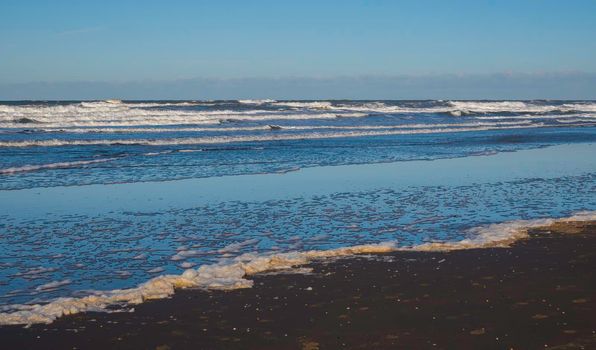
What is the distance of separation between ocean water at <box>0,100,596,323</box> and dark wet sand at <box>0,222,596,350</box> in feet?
3.26

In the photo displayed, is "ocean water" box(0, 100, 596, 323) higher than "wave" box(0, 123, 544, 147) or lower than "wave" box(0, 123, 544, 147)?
lower

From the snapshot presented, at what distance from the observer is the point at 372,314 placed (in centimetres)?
654

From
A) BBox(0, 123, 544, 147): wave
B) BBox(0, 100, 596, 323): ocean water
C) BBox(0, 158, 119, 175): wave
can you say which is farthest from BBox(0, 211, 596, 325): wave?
BBox(0, 123, 544, 147): wave

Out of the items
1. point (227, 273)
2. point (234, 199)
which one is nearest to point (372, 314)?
point (227, 273)

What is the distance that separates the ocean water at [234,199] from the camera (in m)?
9.23

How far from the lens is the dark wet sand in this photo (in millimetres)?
5848

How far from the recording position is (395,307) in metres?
6.77

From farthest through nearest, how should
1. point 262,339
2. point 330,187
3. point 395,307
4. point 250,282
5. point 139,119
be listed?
point 139,119 < point 330,187 < point 250,282 < point 395,307 < point 262,339

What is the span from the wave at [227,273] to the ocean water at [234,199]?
19 centimetres

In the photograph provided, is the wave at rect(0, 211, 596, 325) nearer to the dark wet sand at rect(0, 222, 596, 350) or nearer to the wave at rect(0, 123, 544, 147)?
the dark wet sand at rect(0, 222, 596, 350)

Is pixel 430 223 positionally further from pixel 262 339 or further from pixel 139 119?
pixel 139 119

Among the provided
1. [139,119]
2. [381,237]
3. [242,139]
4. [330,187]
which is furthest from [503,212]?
[139,119]

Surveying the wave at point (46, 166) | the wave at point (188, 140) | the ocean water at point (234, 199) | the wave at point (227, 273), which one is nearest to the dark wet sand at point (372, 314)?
the wave at point (227, 273)

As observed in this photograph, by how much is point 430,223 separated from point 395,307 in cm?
496
